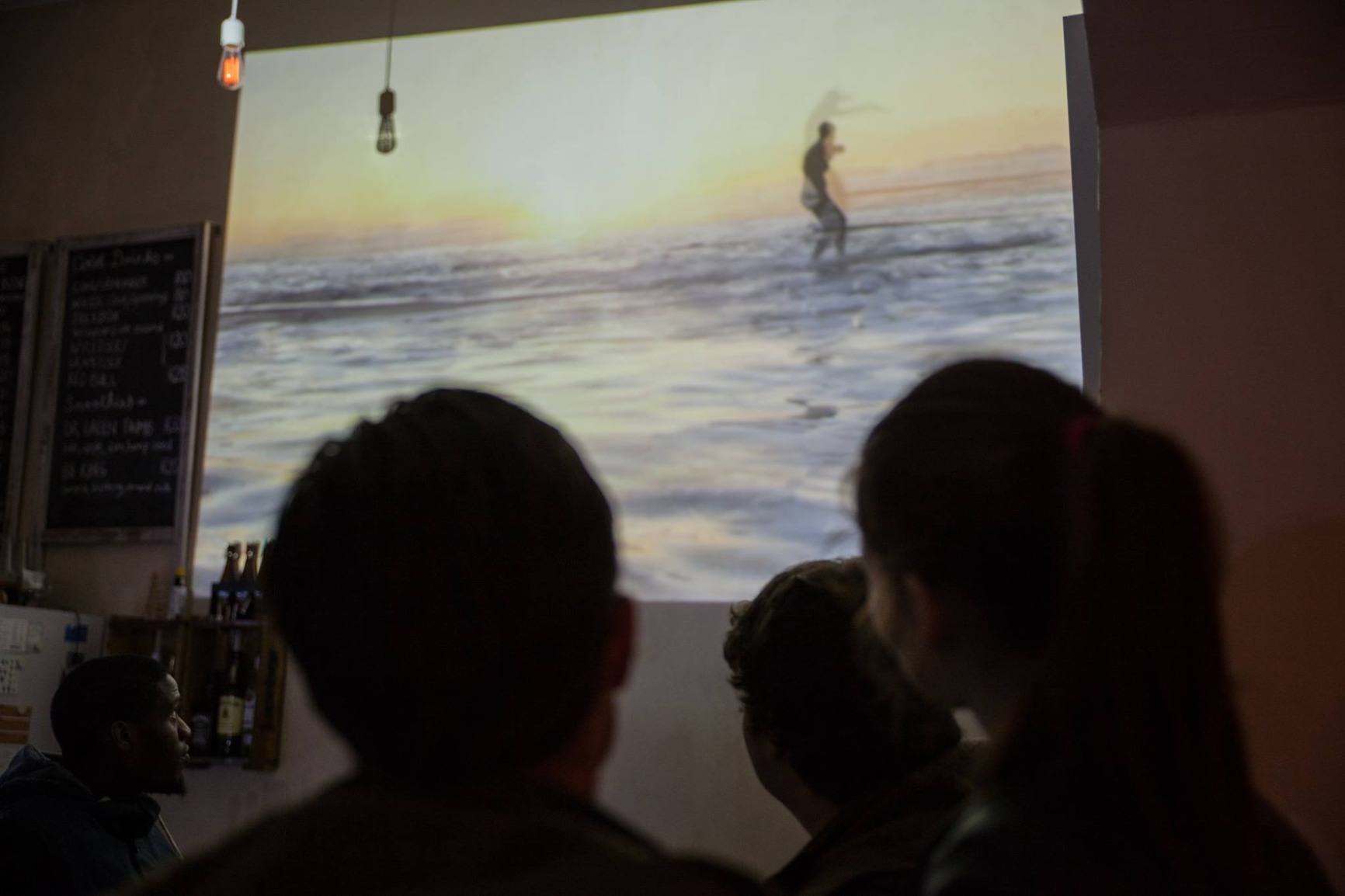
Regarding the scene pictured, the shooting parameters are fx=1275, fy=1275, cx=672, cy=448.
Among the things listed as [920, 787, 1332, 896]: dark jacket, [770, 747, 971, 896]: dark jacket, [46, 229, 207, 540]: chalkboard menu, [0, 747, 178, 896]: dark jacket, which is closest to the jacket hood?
[0, 747, 178, 896]: dark jacket

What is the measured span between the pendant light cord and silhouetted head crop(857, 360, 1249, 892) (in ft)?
12.4

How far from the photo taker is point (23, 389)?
4.42 m

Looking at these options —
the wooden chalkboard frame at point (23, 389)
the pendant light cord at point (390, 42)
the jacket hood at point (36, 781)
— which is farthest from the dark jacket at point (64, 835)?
the pendant light cord at point (390, 42)

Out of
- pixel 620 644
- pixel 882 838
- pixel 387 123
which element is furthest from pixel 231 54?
pixel 620 644

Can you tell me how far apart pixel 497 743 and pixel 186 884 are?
0.18 meters

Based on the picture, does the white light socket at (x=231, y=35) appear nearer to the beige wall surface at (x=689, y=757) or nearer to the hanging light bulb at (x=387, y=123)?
the hanging light bulb at (x=387, y=123)

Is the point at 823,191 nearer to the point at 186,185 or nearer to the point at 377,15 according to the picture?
the point at 377,15

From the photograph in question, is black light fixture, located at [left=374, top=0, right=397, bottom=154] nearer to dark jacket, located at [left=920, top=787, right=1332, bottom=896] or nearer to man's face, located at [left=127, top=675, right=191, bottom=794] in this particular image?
man's face, located at [left=127, top=675, right=191, bottom=794]

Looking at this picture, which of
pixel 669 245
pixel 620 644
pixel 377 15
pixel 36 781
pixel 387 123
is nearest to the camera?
pixel 620 644

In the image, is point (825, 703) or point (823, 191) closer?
point (825, 703)

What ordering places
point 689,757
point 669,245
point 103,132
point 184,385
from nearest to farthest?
point 689,757 → point 669,245 → point 184,385 → point 103,132

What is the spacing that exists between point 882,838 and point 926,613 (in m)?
0.40

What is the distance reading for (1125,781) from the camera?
0.69 metres

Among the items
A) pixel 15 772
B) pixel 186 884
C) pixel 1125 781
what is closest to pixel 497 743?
pixel 186 884
